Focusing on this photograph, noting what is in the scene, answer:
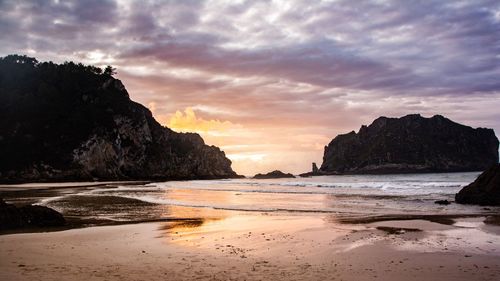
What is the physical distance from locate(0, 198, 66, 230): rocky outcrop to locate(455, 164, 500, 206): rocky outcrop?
2480 cm

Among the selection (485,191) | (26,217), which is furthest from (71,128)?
(485,191)

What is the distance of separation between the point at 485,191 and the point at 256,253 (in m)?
22.4

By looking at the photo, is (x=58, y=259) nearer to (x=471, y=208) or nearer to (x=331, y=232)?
(x=331, y=232)

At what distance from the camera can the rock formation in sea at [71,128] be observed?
99.1 m

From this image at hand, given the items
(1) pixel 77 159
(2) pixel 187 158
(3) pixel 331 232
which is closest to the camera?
(3) pixel 331 232

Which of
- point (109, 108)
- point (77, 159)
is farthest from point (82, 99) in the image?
point (77, 159)

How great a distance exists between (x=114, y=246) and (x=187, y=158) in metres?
164

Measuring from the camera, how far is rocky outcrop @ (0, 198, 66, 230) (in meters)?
14.8

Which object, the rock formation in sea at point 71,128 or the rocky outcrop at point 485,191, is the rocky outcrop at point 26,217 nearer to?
the rocky outcrop at point 485,191

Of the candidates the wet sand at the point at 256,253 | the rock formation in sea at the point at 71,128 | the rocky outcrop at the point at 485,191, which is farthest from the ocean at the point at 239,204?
the rock formation in sea at the point at 71,128

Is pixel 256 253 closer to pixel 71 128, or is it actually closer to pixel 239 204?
pixel 239 204

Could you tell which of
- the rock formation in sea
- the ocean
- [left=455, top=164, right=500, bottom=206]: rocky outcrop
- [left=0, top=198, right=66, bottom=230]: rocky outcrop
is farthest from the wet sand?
the rock formation in sea

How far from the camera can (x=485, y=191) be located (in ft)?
88.0

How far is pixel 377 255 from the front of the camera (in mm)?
10336
